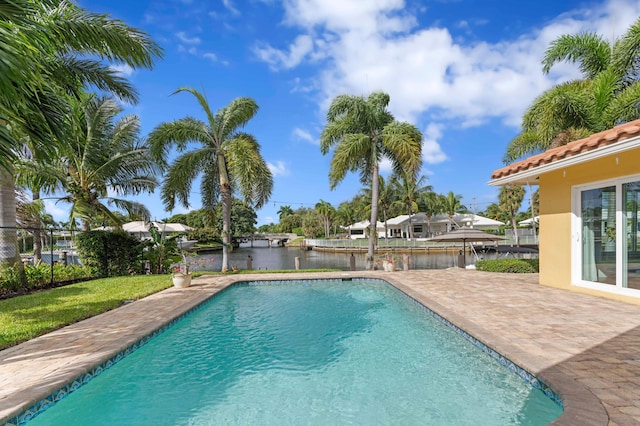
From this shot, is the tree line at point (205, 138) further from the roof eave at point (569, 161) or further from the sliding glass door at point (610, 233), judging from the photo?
the sliding glass door at point (610, 233)

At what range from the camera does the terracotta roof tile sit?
5863 mm

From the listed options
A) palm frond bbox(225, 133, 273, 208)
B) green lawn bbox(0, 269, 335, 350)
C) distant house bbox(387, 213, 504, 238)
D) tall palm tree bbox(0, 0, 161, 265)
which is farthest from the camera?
distant house bbox(387, 213, 504, 238)

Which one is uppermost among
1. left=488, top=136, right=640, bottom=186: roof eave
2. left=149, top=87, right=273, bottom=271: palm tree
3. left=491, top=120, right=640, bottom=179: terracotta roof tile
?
left=149, top=87, right=273, bottom=271: palm tree

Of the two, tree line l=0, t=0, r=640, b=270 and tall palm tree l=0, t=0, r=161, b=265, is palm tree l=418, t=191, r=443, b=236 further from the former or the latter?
tall palm tree l=0, t=0, r=161, b=265

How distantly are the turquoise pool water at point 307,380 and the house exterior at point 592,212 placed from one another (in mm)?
4269

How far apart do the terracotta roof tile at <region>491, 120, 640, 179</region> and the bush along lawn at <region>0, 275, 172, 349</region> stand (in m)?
11.0

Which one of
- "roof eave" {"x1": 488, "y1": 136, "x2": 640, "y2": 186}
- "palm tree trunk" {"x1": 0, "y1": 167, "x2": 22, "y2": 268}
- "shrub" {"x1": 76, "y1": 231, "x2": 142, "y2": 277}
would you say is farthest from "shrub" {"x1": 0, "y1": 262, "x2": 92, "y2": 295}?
"roof eave" {"x1": 488, "y1": 136, "x2": 640, "y2": 186}

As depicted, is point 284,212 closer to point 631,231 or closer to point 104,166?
point 104,166

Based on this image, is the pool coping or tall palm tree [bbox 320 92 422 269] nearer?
the pool coping

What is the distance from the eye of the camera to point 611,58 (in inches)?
484

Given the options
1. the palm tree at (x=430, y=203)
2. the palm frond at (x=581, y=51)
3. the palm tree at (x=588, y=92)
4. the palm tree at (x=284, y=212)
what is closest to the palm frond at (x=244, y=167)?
the palm tree at (x=588, y=92)

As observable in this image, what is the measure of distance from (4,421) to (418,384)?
4.71 m

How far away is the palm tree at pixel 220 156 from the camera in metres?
13.9

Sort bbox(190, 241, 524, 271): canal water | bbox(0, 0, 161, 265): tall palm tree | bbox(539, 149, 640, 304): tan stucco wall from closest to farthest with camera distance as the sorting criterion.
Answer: bbox(0, 0, 161, 265): tall palm tree, bbox(539, 149, 640, 304): tan stucco wall, bbox(190, 241, 524, 271): canal water
